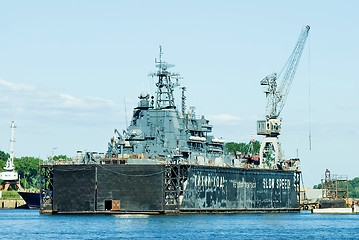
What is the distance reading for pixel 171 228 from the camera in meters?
95.3

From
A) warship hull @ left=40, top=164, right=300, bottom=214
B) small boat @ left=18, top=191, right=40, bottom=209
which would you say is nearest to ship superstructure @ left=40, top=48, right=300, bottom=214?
warship hull @ left=40, top=164, right=300, bottom=214

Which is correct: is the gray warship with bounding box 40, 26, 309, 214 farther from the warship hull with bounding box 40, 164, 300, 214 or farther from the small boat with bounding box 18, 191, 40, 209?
the small boat with bounding box 18, 191, 40, 209

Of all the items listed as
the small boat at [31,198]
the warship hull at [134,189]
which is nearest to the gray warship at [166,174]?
the warship hull at [134,189]

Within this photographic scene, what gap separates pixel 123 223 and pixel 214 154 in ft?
120

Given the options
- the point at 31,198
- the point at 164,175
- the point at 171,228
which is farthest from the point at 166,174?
the point at 31,198

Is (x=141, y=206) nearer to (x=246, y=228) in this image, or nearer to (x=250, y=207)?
(x=246, y=228)

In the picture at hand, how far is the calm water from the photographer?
88.4m

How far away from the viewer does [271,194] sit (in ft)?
451

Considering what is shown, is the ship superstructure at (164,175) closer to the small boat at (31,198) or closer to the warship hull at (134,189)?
the warship hull at (134,189)

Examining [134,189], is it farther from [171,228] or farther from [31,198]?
[31,198]

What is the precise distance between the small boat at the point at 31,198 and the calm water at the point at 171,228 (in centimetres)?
5325

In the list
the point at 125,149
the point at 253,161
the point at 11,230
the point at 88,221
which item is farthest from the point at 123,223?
the point at 253,161

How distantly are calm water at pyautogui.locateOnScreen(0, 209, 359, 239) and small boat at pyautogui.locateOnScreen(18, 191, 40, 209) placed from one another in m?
53.3

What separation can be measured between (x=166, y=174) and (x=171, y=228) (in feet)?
57.7
